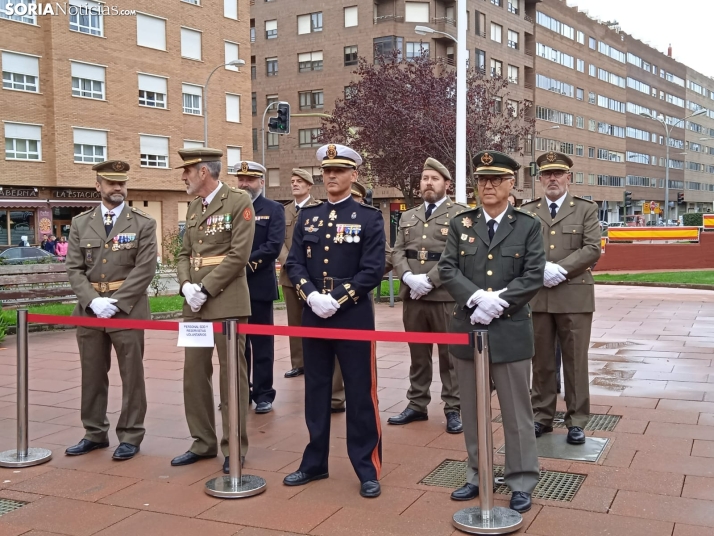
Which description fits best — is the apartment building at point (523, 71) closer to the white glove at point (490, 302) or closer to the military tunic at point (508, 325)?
the military tunic at point (508, 325)

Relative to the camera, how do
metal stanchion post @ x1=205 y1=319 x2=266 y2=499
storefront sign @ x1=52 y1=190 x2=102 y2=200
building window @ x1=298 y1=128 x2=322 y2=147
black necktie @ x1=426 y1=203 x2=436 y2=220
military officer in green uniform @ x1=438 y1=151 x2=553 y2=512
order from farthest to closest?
building window @ x1=298 y1=128 x2=322 y2=147 < storefront sign @ x1=52 y1=190 x2=102 y2=200 < black necktie @ x1=426 y1=203 x2=436 y2=220 < metal stanchion post @ x1=205 y1=319 x2=266 y2=499 < military officer in green uniform @ x1=438 y1=151 x2=553 y2=512

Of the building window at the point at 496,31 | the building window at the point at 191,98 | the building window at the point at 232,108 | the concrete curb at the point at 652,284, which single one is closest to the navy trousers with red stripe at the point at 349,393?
the concrete curb at the point at 652,284

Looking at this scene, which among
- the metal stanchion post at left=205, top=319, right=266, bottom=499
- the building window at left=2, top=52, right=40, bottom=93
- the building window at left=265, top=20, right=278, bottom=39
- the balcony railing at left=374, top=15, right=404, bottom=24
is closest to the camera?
the metal stanchion post at left=205, top=319, right=266, bottom=499

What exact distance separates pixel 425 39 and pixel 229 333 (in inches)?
1983

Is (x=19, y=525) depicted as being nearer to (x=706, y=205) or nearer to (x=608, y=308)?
(x=608, y=308)

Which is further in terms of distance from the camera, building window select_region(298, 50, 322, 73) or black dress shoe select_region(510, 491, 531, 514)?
building window select_region(298, 50, 322, 73)

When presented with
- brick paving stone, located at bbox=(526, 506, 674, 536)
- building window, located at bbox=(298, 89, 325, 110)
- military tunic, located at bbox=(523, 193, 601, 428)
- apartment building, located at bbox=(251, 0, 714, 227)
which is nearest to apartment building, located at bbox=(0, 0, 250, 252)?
apartment building, located at bbox=(251, 0, 714, 227)

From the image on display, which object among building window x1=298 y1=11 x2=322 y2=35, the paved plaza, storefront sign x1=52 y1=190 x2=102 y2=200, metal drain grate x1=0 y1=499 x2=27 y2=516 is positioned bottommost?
metal drain grate x1=0 y1=499 x2=27 y2=516

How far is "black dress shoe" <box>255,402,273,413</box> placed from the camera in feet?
23.7

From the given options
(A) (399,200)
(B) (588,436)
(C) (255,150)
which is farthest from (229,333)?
(C) (255,150)

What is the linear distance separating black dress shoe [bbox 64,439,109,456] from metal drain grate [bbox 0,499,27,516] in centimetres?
93

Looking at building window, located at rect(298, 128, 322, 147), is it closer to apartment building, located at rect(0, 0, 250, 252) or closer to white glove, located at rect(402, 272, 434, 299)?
apartment building, located at rect(0, 0, 250, 252)

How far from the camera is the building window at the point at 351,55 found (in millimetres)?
53469

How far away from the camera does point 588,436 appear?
6.20 m
